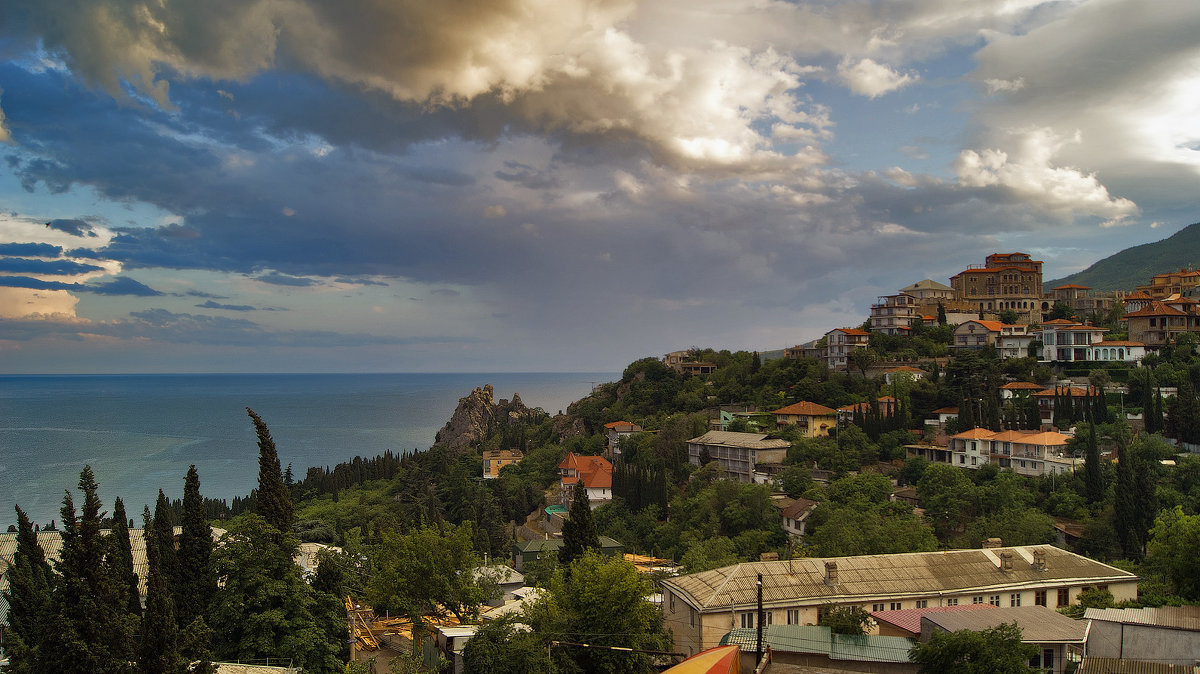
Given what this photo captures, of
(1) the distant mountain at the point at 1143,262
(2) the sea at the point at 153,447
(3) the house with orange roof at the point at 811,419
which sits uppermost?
(1) the distant mountain at the point at 1143,262

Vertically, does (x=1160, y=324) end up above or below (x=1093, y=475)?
above

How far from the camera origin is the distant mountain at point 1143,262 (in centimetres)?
12838

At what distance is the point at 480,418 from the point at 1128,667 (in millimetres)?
95558

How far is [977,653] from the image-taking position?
1803 cm

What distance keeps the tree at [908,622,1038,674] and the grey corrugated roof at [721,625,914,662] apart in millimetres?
2736

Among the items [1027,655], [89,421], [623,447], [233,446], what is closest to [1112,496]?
[1027,655]

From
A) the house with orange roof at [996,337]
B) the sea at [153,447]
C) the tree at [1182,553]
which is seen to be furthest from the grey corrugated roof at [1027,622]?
the sea at [153,447]

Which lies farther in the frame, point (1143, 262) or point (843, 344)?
point (1143, 262)

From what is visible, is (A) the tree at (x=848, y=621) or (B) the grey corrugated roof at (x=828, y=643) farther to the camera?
(A) the tree at (x=848, y=621)

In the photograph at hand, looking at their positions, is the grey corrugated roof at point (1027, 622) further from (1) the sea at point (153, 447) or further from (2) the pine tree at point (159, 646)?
(1) the sea at point (153, 447)

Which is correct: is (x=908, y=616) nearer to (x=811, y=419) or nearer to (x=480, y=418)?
(x=811, y=419)

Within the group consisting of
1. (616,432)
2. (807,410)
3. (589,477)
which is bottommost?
(589,477)

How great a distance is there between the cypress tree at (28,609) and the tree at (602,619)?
12168mm

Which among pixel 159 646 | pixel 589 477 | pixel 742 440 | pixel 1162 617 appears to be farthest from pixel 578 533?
pixel 589 477
